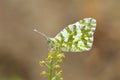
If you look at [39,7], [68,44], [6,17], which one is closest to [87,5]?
[39,7]

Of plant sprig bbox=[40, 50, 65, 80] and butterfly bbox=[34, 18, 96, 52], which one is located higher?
butterfly bbox=[34, 18, 96, 52]

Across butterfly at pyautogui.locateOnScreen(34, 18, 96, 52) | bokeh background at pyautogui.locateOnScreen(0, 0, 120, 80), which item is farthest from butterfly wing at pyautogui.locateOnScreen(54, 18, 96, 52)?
bokeh background at pyautogui.locateOnScreen(0, 0, 120, 80)

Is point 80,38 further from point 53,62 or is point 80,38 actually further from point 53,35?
point 53,35

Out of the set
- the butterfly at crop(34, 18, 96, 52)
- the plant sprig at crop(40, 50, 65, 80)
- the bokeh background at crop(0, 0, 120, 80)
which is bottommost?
the plant sprig at crop(40, 50, 65, 80)

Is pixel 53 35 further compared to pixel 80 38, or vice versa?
pixel 53 35

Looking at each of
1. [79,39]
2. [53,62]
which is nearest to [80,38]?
[79,39]

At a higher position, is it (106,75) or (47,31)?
(47,31)

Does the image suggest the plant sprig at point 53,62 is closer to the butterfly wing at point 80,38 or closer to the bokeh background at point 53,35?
the butterfly wing at point 80,38

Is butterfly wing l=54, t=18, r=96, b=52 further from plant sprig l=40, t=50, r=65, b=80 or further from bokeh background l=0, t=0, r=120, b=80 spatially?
bokeh background l=0, t=0, r=120, b=80

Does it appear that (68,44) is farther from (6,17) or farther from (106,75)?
(6,17)
